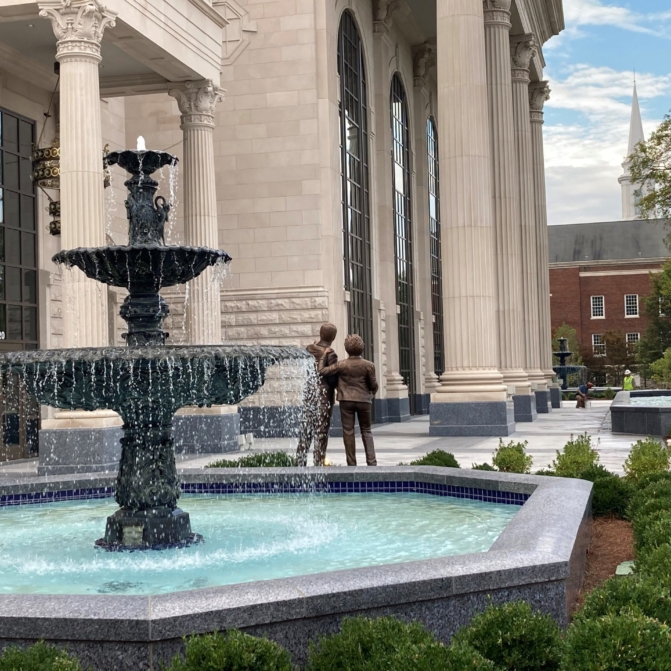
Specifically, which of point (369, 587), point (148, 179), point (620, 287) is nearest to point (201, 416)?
point (148, 179)

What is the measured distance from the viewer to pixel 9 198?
20141 mm

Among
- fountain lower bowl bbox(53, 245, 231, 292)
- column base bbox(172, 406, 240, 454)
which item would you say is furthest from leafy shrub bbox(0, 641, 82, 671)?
column base bbox(172, 406, 240, 454)

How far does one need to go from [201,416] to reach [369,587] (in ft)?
53.5

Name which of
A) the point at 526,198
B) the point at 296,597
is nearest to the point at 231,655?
the point at 296,597

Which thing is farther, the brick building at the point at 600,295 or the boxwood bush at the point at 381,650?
the brick building at the point at 600,295

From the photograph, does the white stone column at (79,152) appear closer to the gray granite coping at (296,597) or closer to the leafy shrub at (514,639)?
the gray granite coping at (296,597)

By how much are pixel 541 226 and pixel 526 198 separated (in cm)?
581

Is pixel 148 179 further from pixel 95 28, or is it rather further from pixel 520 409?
pixel 520 409

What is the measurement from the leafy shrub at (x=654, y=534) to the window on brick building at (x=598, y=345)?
86873mm

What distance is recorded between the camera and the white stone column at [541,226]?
4231 centimetres

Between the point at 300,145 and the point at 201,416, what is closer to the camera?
the point at 201,416

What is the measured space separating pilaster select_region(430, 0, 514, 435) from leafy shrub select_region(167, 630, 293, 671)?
1873 cm

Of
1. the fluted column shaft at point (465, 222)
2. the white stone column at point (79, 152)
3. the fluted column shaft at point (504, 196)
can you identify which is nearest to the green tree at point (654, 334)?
the fluted column shaft at point (504, 196)

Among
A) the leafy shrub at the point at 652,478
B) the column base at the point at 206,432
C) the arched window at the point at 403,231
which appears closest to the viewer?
the leafy shrub at the point at 652,478
